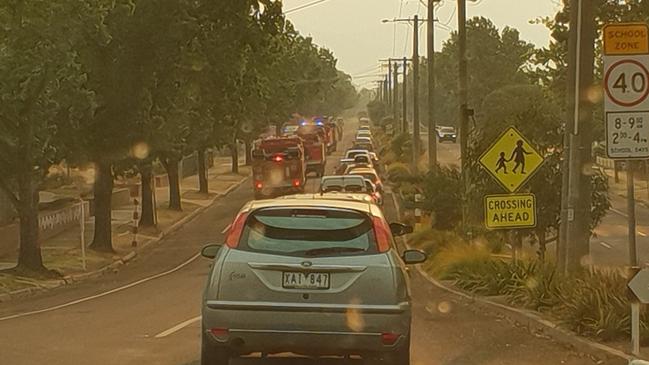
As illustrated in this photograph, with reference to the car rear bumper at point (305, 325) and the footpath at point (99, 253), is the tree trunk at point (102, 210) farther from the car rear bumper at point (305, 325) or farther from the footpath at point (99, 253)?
the car rear bumper at point (305, 325)

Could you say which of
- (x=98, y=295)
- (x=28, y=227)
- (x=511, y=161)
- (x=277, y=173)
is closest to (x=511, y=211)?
(x=511, y=161)

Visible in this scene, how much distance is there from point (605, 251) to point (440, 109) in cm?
→ 10822

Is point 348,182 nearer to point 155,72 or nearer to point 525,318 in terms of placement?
point 155,72

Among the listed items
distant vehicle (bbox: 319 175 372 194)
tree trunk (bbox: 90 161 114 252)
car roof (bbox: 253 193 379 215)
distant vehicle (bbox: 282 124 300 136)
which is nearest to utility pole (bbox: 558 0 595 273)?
car roof (bbox: 253 193 379 215)

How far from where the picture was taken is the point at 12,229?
3444cm

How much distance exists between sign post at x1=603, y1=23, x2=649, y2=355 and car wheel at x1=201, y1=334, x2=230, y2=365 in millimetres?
4616

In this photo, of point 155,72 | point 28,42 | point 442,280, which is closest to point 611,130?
point 442,280

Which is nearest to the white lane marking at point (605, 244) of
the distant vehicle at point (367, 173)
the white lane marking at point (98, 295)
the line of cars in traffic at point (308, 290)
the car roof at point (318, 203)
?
the distant vehicle at point (367, 173)

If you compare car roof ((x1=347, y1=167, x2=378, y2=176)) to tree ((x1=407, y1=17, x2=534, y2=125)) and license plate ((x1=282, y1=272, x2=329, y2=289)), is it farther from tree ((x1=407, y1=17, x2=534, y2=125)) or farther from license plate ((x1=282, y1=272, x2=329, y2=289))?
tree ((x1=407, y1=17, x2=534, y2=125))

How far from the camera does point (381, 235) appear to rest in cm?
1038

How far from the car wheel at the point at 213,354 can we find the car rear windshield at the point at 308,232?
95cm

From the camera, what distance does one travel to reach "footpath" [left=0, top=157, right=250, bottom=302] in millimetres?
27266

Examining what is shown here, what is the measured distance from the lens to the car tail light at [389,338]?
10.1 meters

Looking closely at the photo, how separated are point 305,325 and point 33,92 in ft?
61.2
